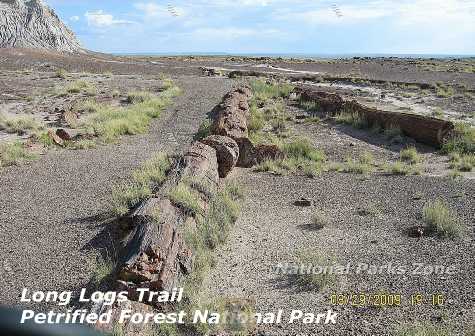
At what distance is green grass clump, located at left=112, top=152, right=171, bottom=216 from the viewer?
935cm

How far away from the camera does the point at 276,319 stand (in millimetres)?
5801

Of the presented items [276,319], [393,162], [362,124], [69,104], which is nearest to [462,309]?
[276,319]

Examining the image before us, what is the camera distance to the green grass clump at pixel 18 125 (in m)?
17.7

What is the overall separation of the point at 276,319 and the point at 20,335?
2896 mm

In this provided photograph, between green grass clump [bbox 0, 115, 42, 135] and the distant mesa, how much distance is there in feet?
144

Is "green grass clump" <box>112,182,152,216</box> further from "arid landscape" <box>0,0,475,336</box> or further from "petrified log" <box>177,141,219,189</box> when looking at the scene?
"petrified log" <box>177,141,219,189</box>

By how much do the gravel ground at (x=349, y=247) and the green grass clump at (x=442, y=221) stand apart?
233 millimetres

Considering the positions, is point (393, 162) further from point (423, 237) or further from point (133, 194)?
point (133, 194)

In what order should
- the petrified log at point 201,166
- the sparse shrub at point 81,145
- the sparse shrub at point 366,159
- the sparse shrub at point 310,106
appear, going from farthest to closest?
the sparse shrub at point 310,106 → the sparse shrub at point 81,145 → the sparse shrub at point 366,159 → the petrified log at point 201,166

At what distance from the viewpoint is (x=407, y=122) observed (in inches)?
703

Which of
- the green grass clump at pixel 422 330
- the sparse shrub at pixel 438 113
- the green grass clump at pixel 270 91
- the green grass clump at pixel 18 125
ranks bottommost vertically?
the green grass clump at pixel 422 330

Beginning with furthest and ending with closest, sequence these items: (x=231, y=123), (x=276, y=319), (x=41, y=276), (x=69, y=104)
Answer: (x=69, y=104)
(x=231, y=123)
(x=41, y=276)
(x=276, y=319)

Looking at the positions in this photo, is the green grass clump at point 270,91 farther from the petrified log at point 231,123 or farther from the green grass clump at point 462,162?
the green grass clump at point 462,162

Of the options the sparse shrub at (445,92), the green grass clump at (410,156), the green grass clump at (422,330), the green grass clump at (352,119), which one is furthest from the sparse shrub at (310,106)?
the green grass clump at (422,330)
